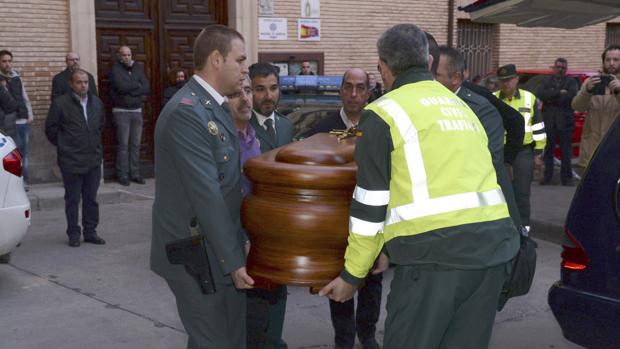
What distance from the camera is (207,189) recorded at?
3.52 meters

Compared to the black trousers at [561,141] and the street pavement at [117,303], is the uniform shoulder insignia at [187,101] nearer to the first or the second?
the street pavement at [117,303]

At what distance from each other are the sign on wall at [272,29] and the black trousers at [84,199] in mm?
6743

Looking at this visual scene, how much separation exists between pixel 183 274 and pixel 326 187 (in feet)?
2.40

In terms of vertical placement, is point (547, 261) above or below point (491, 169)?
below

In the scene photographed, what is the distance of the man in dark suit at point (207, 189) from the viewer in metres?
3.55

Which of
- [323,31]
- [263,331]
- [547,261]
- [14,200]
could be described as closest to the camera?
[263,331]

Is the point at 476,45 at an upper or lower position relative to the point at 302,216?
upper

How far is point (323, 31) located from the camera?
634 inches

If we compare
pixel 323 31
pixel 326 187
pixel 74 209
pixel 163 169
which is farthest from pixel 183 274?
pixel 323 31

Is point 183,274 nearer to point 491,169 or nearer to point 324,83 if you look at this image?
point 491,169

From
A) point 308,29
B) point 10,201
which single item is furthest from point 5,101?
point 308,29

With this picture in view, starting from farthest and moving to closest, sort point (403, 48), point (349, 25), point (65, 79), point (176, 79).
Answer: point (349, 25), point (176, 79), point (65, 79), point (403, 48)

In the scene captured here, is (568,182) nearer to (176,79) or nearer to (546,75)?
(546,75)

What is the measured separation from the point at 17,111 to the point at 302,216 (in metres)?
9.23
